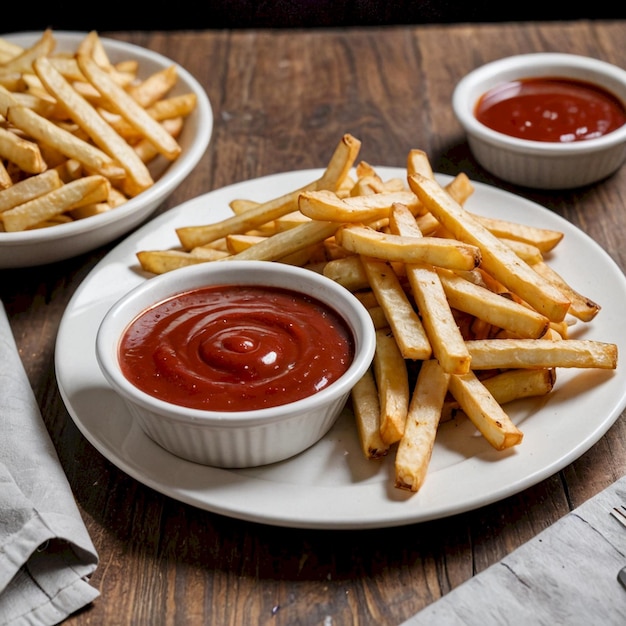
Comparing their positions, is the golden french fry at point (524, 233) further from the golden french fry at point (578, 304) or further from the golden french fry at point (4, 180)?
the golden french fry at point (4, 180)

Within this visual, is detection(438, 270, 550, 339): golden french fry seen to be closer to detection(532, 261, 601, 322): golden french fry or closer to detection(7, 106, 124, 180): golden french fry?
detection(532, 261, 601, 322): golden french fry

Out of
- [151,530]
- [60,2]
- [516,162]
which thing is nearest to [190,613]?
[151,530]

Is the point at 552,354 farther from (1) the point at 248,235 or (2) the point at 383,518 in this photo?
(1) the point at 248,235

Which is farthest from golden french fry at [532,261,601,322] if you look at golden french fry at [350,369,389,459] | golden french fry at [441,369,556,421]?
golden french fry at [350,369,389,459]

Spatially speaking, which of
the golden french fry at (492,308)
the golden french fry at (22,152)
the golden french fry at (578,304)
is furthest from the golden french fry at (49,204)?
the golden french fry at (578,304)

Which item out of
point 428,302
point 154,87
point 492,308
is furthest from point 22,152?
point 492,308
